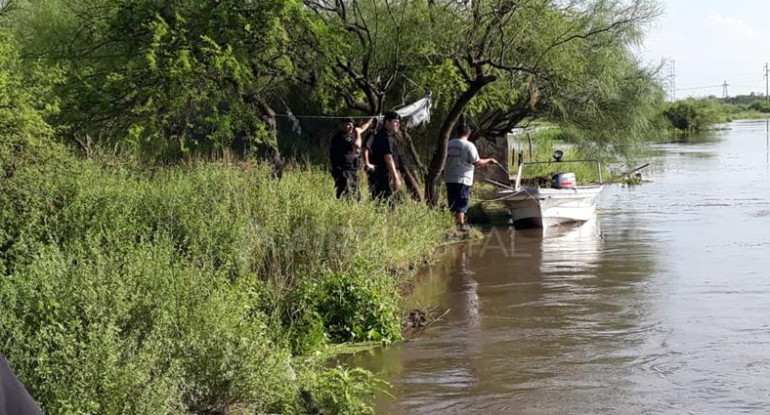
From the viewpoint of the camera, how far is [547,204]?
59.3 ft

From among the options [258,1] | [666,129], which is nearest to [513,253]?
[258,1]

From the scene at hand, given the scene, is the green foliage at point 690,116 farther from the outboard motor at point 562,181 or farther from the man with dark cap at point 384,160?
the man with dark cap at point 384,160

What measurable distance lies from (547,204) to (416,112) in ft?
10.6

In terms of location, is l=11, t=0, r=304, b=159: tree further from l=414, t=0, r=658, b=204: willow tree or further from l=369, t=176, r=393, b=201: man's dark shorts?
l=414, t=0, r=658, b=204: willow tree

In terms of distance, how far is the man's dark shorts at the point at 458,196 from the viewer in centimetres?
1603

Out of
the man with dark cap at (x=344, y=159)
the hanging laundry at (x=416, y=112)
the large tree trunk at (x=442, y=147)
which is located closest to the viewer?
the man with dark cap at (x=344, y=159)

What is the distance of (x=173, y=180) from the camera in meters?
10.8

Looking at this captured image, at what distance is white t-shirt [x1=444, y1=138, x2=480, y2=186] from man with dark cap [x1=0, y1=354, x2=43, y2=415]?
1402 centimetres

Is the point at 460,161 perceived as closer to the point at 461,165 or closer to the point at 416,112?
the point at 461,165

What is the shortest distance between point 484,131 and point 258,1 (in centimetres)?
1024

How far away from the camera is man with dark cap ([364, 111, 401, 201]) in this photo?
14734 mm

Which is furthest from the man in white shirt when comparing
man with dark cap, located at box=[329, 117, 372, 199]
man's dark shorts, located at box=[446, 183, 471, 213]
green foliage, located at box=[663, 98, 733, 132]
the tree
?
green foliage, located at box=[663, 98, 733, 132]

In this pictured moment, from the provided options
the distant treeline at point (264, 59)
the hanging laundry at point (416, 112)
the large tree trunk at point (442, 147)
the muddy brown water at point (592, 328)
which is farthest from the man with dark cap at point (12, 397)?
the large tree trunk at point (442, 147)

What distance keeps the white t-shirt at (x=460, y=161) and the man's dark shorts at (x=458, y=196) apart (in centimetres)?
12
